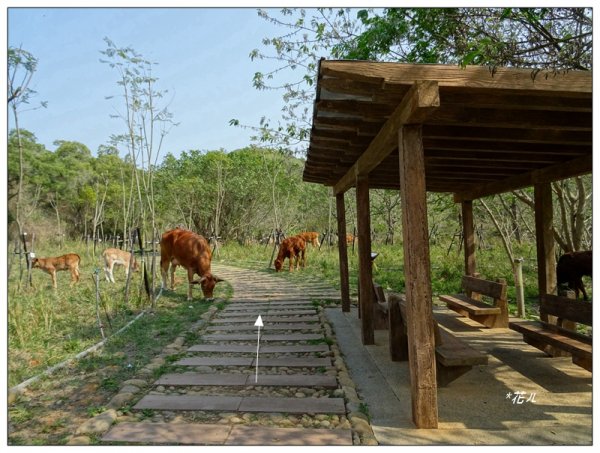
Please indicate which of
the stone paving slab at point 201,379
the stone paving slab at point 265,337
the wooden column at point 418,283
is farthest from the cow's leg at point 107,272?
the wooden column at point 418,283

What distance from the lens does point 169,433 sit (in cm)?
328

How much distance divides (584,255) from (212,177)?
71.6ft

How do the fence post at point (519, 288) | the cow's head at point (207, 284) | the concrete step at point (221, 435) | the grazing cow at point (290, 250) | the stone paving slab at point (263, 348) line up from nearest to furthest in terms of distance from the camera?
the concrete step at point (221, 435), the stone paving slab at point (263, 348), the fence post at point (519, 288), the cow's head at point (207, 284), the grazing cow at point (290, 250)

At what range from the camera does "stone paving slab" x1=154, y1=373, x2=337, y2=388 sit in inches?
173

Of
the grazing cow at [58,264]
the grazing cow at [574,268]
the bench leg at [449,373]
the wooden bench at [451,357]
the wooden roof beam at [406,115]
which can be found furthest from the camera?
the grazing cow at [58,264]

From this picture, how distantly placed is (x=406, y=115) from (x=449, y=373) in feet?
7.41

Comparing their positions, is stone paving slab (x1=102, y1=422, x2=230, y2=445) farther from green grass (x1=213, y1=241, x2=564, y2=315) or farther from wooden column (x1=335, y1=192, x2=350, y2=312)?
green grass (x1=213, y1=241, x2=564, y2=315)

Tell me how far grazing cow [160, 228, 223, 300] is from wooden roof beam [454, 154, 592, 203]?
211 inches

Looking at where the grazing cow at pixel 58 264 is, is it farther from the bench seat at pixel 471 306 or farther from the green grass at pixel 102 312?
the bench seat at pixel 471 306

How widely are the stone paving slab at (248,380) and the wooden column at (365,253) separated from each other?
1495mm

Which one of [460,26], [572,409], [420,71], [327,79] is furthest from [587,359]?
[460,26]

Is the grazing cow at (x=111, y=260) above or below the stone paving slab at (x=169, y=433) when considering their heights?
above

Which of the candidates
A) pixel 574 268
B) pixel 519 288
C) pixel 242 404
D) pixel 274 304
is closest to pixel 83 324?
pixel 274 304

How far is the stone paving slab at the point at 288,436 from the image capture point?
10.4 ft
